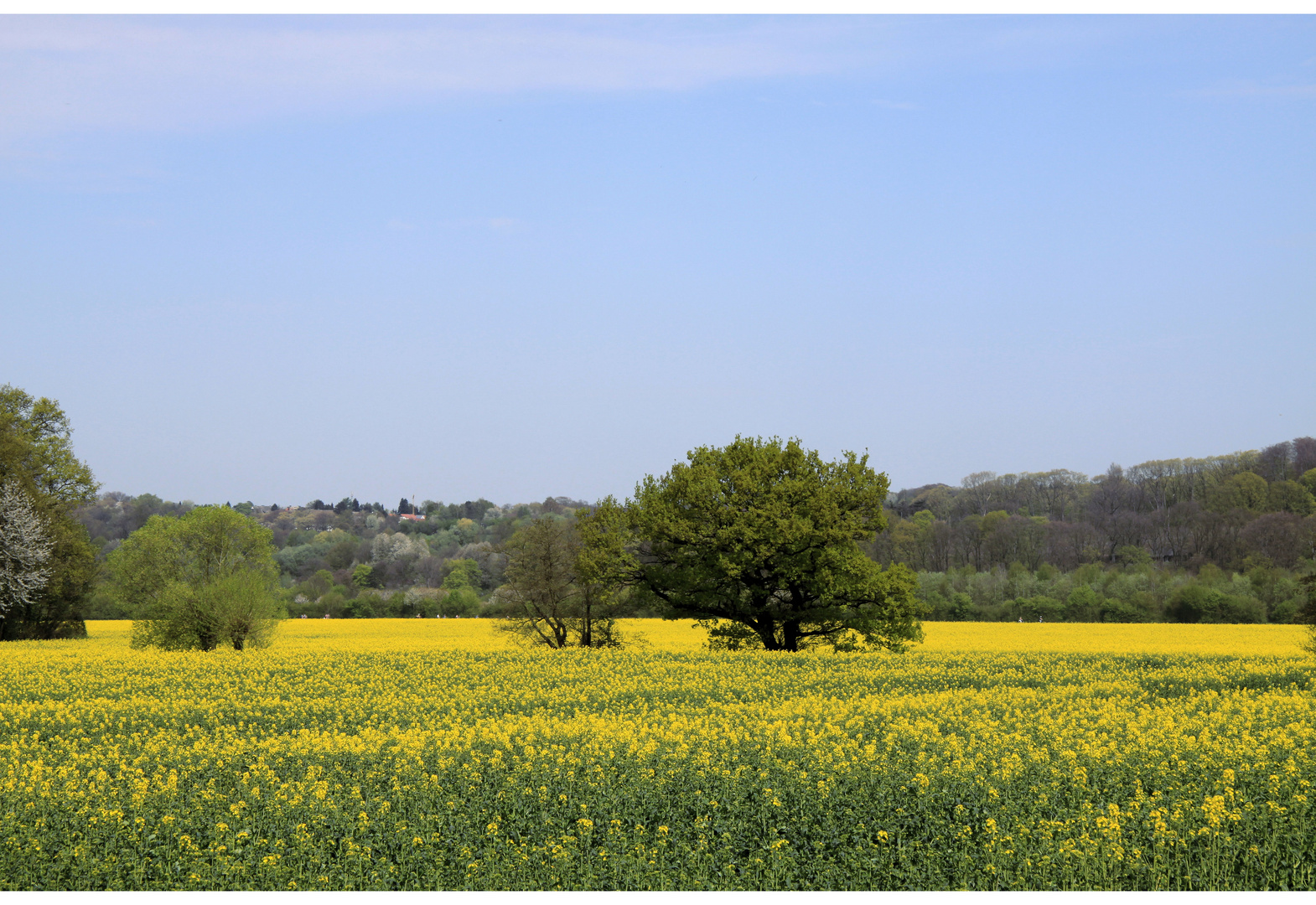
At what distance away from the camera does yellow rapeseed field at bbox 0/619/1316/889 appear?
8930 mm

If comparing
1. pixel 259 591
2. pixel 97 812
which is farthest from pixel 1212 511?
pixel 97 812

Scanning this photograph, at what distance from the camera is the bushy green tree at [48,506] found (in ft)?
131

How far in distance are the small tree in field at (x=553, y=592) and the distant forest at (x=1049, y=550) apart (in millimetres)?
1385

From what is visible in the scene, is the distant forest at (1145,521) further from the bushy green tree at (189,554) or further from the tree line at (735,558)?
the bushy green tree at (189,554)

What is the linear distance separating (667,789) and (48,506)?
3842cm

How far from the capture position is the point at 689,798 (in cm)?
1043

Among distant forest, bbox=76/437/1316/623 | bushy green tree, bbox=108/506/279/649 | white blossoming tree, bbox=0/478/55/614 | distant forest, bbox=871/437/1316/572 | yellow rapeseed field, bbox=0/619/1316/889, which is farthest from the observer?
distant forest, bbox=871/437/1316/572

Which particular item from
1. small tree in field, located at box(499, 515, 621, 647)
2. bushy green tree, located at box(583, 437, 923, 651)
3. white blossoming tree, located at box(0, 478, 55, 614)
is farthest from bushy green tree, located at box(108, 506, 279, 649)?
bushy green tree, located at box(583, 437, 923, 651)

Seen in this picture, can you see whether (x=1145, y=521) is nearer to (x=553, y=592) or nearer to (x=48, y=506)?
(x=553, y=592)

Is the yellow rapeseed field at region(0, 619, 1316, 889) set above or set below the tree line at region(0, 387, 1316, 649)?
below

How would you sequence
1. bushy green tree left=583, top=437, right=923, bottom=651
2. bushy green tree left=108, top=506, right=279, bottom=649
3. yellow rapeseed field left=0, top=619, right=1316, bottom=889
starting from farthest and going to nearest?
bushy green tree left=108, top=506, right=279, bottom=649 → bushy green tree left=583, top=437, right=923, bottom=651 → yellow rapeseed field left=0, top=619, right=1316, bottom=889

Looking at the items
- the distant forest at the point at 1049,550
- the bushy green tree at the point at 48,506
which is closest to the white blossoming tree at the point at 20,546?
the bushy green tree at the point at 48,506

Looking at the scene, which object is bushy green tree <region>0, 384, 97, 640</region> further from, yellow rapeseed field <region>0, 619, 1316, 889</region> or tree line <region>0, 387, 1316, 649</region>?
yellow rapeseed field <region>0, 619, 1316, 889</region>

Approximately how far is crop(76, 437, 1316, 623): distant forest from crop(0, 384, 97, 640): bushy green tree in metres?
8.93
